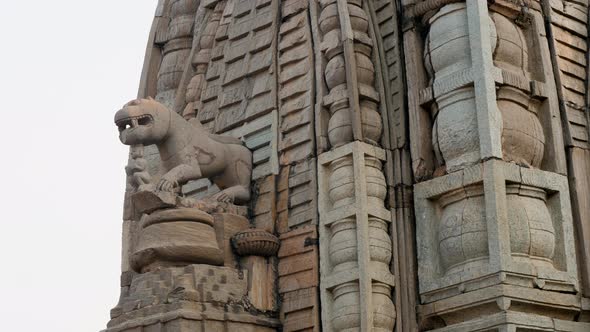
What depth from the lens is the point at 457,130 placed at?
12.3 meters

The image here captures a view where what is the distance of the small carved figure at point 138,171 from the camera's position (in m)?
13.3

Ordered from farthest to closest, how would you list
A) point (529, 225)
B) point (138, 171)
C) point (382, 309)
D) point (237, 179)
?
point (237, 179)
point (138, 171)
point (382, 309)
point (529, 225)

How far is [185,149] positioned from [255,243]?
151 centimetres

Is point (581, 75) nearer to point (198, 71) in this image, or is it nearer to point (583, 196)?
point (583, 196)

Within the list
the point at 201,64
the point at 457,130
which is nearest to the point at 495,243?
the point at 457,130

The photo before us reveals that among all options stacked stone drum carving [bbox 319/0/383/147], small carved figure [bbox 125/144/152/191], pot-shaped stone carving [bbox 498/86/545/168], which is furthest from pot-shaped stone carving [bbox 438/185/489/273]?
small carved figure [bbox 125/144/152/191]

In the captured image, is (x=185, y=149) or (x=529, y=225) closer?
(x=529, y=225)

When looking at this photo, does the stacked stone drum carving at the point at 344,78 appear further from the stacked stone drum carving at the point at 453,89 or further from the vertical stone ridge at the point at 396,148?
the stacked stone drum carving at the point at 453,89

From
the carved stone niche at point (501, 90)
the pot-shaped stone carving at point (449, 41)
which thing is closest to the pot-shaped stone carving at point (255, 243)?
the carved stone niche at point (501, 90)

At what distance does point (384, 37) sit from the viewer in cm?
1384

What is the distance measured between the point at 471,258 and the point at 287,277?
2432 mm

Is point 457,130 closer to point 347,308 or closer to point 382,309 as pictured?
point 382,309

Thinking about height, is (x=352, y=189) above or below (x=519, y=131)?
below

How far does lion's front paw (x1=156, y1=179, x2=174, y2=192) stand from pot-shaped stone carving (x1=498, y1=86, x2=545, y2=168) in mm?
3893
